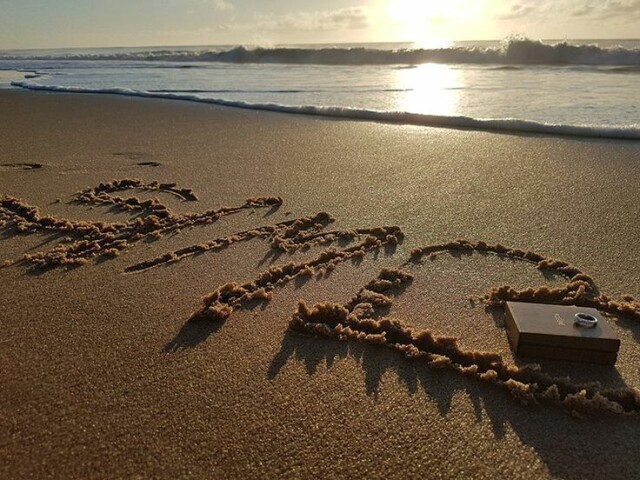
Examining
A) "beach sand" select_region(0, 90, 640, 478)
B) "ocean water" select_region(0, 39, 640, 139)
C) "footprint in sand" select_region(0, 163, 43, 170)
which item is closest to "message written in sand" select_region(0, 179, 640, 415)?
"beach sand" select_region(0, 90, 640, 478)

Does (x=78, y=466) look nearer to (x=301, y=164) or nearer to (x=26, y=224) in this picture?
(x=26, y=224)

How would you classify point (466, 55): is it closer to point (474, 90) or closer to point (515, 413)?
point (474, 90)

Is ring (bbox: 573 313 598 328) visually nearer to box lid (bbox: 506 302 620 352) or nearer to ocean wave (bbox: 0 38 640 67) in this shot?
box lid (bbox: 506 302 620 352)

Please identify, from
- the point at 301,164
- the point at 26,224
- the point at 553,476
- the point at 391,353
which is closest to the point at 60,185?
the point at 26,224

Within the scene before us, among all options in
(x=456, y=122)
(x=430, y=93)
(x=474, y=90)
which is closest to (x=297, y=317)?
(x=456, y=122)

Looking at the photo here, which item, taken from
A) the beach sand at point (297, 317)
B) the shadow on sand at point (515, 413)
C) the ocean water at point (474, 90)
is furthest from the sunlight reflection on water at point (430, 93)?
the shadow on sand at point (515, 413)
